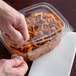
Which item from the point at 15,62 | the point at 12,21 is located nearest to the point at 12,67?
the point at 15,62

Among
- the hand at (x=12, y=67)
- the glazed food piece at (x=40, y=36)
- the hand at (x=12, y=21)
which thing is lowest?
the hand at (x=12, y=67)

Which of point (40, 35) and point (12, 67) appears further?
point (40, 35)

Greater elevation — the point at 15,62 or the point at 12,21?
the point at 12,21

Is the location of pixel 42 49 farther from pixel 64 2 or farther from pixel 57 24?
pixel 64 2

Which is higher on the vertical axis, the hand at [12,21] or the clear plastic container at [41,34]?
the hand at [12,21]

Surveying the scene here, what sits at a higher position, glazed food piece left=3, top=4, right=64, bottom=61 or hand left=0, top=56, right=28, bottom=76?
glazed food piece left=3, top=4, right=64, bottom=61

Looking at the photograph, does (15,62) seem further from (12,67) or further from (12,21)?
(12,21)
